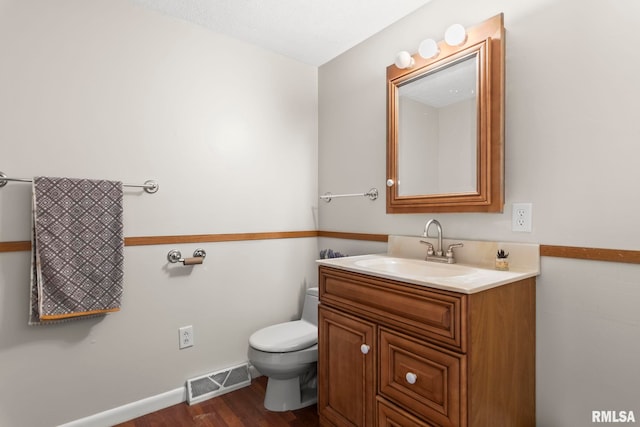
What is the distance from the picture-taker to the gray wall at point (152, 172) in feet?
5.15

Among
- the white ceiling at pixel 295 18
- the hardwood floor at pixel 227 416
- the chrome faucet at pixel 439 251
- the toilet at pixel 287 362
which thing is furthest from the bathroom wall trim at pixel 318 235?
the white ceiling at pixel 295 18

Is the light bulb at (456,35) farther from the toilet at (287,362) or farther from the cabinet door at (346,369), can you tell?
the toilet at (287,362)

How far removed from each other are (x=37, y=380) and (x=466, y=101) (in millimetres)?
2432

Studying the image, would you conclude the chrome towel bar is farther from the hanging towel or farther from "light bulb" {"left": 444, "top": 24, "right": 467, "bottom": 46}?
the hanging towel

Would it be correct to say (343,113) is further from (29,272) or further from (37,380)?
(37,380)

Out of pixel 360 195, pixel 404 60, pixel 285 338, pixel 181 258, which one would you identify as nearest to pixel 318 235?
pixel 360 195

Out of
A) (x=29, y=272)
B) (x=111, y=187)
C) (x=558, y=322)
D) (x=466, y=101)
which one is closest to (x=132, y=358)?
(x=29, y=272)

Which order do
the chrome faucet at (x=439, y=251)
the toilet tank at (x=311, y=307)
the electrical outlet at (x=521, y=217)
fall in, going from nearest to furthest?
the electrical outlet at (x=521, y=217) < the chrome faucet at (x=439, y=251) < the toilet tank at (x=311, y=307)

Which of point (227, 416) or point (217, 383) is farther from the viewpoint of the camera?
point (217, 383)

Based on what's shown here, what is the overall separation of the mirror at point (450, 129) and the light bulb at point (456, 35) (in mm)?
41

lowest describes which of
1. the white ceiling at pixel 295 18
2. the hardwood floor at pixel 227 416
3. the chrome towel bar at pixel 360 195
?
the hardwood floor at pixel 227 416

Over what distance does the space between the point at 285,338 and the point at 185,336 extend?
0.62m

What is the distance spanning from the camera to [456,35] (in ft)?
5.06

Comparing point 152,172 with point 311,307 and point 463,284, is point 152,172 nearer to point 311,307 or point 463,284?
point 311,307
